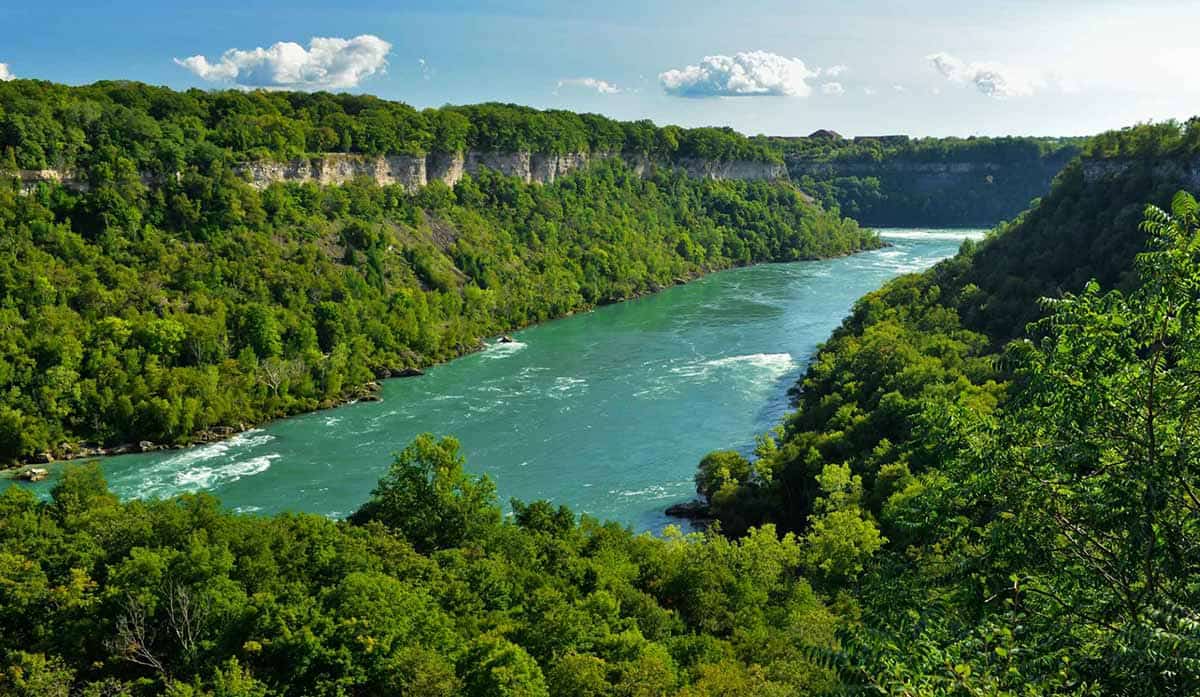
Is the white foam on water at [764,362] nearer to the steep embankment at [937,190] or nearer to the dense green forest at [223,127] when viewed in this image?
the dense green forest at [223,127]

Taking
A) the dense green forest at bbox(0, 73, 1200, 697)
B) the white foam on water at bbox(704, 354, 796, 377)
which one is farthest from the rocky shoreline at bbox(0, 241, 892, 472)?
the white foam on water at bbox(704, 354, 796, 377)

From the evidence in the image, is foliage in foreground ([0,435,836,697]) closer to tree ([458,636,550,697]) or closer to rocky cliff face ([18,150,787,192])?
tree ([458,636,550,697])

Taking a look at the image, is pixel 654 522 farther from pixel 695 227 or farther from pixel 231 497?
pixel 695 227

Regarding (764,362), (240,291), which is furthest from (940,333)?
(240,291)

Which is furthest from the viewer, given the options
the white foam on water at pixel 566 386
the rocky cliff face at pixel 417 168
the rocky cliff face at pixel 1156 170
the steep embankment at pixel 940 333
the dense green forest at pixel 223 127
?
the rocky cliff face at pixel 417 168

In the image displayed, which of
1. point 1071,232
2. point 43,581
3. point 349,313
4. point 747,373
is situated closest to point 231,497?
point 43,581

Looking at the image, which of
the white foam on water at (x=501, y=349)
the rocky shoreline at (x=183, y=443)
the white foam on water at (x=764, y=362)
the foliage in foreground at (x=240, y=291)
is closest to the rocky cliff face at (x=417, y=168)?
the foliage in foreground at (x=240, y=291)
